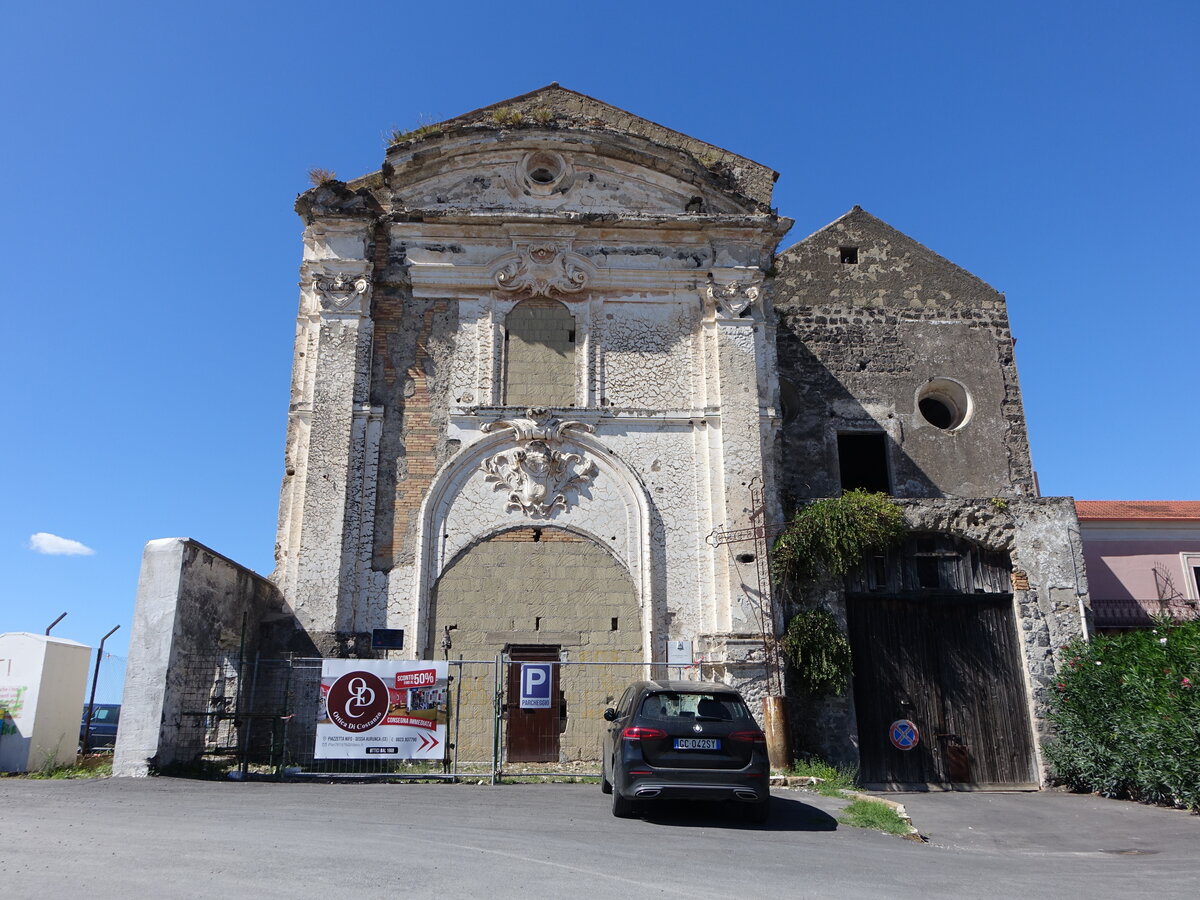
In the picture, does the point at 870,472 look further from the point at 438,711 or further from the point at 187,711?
the point at 187,711

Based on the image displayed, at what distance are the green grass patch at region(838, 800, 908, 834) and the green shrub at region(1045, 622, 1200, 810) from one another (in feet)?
13.2

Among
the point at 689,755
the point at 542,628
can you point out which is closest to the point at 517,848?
the point at 689,755

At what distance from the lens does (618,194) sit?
17.4m

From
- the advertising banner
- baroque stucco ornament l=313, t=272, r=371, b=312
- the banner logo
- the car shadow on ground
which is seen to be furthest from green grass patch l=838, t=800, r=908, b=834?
baroque stucco ornament l=313, t=272, r=371, b=312

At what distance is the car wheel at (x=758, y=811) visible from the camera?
32.0 ft

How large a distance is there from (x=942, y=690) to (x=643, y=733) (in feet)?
25.9

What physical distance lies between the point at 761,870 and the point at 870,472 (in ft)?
44.5

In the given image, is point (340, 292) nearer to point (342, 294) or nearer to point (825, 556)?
point (342, 294)

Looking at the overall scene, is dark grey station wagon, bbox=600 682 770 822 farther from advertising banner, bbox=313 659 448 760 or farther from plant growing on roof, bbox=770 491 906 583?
plant growing on roof, bbox=770 491 906 583

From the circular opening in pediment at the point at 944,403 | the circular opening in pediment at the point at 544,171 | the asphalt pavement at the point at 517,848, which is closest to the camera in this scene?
the asphalt pavement at the point at 517,848

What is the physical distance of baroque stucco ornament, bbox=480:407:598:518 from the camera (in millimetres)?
15797

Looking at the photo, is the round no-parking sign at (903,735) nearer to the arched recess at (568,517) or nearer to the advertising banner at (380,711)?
the arched recess at (568,517)

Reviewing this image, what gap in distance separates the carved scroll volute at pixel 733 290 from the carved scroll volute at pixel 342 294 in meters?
6.13

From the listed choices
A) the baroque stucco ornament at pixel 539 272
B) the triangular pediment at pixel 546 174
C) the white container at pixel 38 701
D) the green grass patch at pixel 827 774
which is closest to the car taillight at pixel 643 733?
the green grass patch at pixel 827 774
